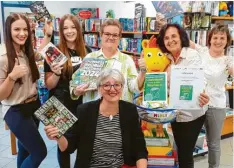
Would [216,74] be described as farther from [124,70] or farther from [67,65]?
[67,65]

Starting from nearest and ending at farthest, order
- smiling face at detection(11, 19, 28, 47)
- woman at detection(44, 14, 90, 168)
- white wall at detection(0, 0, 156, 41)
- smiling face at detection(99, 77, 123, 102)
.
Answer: smiling face at detection(99, 77, 123, 102)
smiling face at detection(11, 19, 28, 47)
woman at detection(44, 14, 90, 168)
white wall at detection(0, 0, 156, 41)

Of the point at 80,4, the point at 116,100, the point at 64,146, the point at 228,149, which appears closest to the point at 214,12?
the point at 228,149

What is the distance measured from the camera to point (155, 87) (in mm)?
1866

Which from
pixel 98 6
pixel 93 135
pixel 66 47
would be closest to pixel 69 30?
pixel 66 47

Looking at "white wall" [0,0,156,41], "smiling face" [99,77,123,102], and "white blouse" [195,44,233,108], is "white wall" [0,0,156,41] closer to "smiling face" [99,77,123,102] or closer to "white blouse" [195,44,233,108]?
"white blouse" [195,44,233,108]

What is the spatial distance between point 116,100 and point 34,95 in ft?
2.60

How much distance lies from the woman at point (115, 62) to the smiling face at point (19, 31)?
52cm

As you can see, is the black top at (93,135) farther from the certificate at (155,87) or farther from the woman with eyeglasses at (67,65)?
the woman with eyeglasses at (67,65)

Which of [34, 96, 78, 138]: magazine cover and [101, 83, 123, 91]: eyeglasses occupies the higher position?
[101, 83, 123, 91]: eyeglasses

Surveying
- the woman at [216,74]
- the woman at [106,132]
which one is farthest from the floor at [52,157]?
the woman at [106,132]

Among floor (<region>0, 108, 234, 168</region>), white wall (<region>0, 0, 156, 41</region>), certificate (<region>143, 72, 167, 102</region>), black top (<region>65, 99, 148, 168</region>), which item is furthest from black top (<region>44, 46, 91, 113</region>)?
white wall (<region>0, 0, 156, 41</region>)

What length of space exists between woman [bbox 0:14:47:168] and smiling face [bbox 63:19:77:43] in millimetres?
314

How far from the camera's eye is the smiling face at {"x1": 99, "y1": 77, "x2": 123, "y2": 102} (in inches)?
63.0

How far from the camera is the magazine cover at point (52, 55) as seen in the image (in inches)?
74.8
